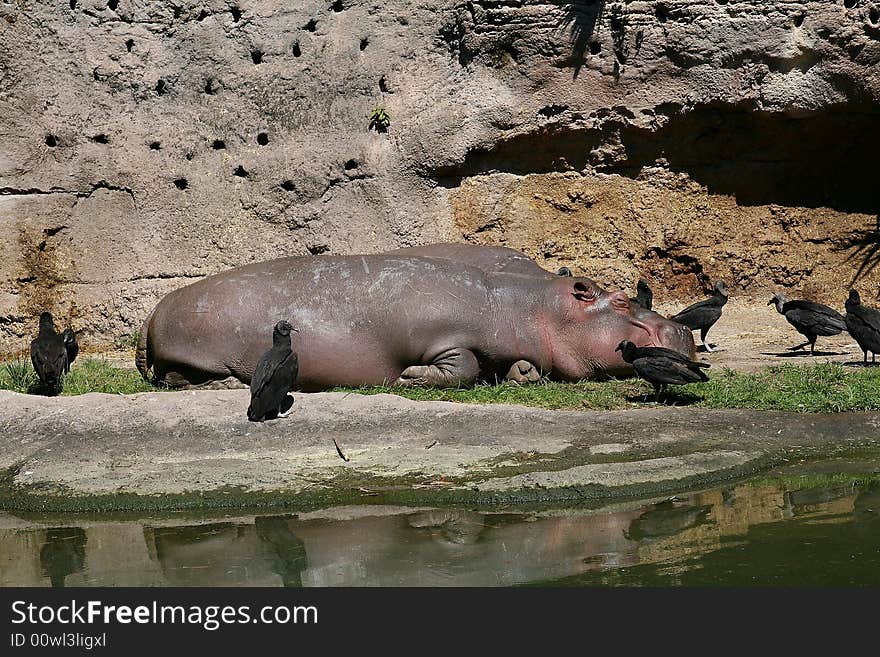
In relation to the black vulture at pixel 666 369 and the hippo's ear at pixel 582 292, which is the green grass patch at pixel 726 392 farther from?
the hippo's ear at pixel 582 292

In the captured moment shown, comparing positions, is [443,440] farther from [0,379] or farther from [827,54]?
[827,54]

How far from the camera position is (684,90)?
12648 mm

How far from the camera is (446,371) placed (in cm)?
887

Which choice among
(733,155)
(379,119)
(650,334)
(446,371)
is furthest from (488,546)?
(733,155)

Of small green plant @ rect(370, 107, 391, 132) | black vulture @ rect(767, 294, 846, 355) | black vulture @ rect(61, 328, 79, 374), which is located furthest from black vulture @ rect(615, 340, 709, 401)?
small green plant @ rect(370, 107, 391, 132)

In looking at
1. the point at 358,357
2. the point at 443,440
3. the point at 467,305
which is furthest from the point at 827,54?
the point at 443,440

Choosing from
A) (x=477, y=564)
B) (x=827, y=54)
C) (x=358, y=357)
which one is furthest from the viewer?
(x=827, y=54)

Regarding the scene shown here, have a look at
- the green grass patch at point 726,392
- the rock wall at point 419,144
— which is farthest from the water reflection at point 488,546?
the rock wall at point 419,144

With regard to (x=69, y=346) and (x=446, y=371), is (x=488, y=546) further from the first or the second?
(x=69, y=346)

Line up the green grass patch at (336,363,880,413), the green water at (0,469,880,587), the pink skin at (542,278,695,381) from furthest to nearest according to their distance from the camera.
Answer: the pink skin at (542,278,695,381) → the green grass patch at (336,363,880,413) → the green water at (0,469,880,587)

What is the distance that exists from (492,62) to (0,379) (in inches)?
249

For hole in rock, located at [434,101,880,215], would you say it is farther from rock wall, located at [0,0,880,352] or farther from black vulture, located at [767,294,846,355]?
black vulture, located at [767,294,846,355]

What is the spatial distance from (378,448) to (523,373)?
2.59 meters

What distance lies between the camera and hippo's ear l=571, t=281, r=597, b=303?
9484mm
